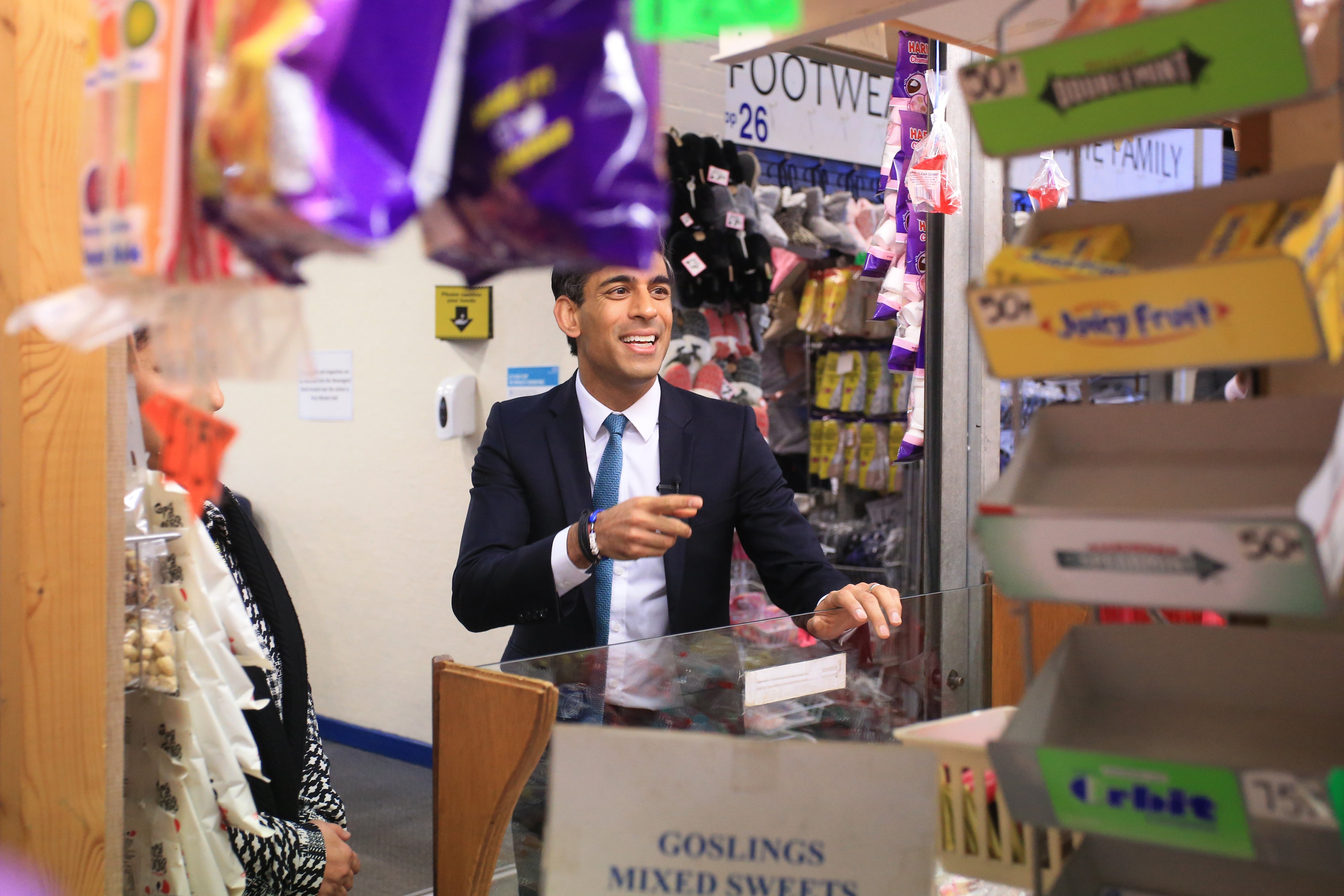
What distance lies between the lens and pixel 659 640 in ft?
5.93

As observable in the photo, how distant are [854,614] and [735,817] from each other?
1022 mm

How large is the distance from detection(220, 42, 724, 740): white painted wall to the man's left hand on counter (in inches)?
109

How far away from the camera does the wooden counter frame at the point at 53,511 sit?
134 centimetres

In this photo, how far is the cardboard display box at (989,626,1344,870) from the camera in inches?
31.7

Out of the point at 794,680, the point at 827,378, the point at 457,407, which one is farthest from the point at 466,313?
the point at 794,680

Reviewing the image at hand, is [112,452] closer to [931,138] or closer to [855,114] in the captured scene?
[931,138]

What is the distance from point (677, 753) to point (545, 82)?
0.55 m

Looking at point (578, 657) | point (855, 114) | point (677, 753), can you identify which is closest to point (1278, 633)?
point (677, 753)

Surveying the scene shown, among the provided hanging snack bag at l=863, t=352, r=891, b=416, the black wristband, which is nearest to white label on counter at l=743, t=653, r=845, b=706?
the black wristband

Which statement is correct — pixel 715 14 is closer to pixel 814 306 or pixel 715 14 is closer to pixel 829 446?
pixel 814 306

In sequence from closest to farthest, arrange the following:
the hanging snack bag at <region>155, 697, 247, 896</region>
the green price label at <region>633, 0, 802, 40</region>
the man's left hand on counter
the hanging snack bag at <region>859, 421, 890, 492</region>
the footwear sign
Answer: the hanging snack bag at <region>155, 697, 247, 896</region>, the green price label at <region>633, 0, 802, 40</region>, the man's left hand on counter, the footwear sign, the hanging snack bag at <region>859, 421, 890, 492</region>

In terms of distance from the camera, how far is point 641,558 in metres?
1.97

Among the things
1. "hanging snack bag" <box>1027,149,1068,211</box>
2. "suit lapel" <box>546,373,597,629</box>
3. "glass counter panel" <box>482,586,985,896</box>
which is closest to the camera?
"glass counter panel" <box>482,586,985,896</box>

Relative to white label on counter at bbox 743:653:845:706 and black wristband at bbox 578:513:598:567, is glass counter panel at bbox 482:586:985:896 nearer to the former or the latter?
white label on counter at bbox 743:653:845:706
